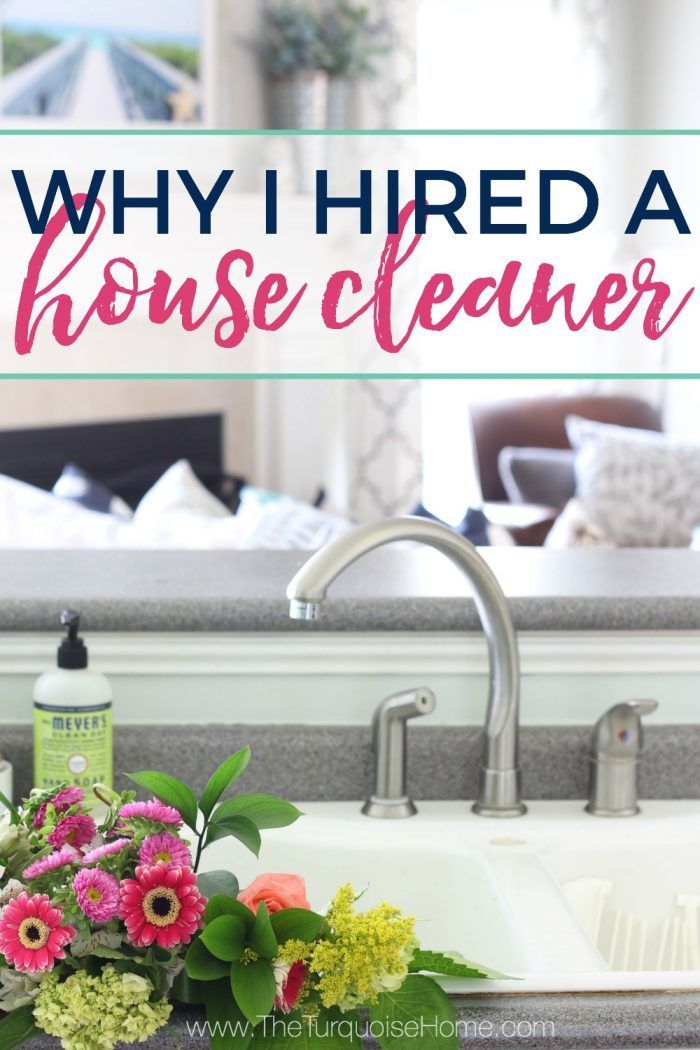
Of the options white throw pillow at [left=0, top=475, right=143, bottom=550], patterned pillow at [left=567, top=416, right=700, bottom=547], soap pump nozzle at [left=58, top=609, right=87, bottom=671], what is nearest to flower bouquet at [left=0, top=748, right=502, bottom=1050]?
soap pump nozzle at [left=58, top=609, right=87, bottom=671]

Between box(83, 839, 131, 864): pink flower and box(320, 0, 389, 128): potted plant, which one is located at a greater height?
box(320, 0, 389, 128): potted plant

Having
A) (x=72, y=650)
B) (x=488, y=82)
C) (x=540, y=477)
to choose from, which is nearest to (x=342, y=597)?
(x=72, y=650)

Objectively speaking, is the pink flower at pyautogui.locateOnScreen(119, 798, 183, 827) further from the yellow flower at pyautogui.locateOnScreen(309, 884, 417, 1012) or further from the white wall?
the white wall

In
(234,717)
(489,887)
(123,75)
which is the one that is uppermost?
(123,75)

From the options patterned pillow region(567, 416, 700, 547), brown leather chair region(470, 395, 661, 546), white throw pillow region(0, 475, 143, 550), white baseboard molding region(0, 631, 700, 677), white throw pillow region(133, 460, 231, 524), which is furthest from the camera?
brown leather chair region(470, 395, 661, 546)

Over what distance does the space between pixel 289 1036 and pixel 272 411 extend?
4.25 meters

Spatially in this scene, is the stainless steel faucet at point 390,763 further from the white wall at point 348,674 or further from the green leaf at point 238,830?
the green leaf at point 238,830

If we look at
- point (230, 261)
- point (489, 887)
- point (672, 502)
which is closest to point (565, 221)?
point (230, 261)

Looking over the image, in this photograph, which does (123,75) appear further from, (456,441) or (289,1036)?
(289,1036)

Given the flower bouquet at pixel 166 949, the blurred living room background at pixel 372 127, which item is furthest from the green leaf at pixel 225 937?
the blurred living room background at pixel 372 127

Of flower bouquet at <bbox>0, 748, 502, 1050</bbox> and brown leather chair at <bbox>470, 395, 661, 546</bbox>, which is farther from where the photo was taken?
brown leather chair at <bbox>470, 395, 661, 546</bbox>

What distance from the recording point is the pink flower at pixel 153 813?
842 millimetres

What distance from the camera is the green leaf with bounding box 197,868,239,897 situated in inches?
34.4

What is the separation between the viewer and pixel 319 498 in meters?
4.68
